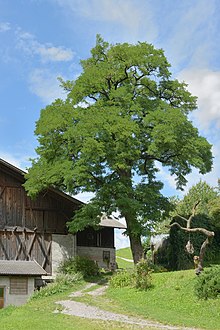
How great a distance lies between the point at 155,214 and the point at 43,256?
8.71 metres

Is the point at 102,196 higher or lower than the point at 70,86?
lower

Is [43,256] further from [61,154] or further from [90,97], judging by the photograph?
[90,97]

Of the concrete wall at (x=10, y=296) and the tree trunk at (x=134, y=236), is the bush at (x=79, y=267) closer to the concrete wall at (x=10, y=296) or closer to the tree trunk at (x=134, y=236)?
the concrete wall at (x=10, y=296)

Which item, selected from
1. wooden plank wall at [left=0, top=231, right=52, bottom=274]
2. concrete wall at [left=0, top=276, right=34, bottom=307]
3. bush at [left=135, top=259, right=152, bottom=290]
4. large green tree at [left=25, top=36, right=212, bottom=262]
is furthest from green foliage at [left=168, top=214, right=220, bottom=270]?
concrete wall at [left=0, top=276, right=34, bottom=307]

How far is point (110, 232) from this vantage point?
42875 millimetres

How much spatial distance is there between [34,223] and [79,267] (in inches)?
176

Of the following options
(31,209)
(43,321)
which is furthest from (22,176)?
(43,321)

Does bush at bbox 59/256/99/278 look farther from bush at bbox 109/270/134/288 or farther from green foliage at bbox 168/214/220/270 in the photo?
green foliage at bbox 168/214/220/270

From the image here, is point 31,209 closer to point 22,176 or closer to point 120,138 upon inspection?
point 22,176

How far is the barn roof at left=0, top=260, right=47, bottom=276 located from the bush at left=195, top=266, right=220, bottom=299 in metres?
12.3

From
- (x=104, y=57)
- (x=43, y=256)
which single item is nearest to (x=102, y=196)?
(x=43, y=256)

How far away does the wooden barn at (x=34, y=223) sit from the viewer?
115ft

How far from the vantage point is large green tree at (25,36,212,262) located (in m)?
31.9

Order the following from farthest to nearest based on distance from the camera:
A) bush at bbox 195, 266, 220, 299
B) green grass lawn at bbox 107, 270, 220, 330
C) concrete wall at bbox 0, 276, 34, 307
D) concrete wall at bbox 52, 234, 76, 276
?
1. concrete wall at bbox 52, 234, 76, 276
2. concrete wall at bbox 0, 276, 34, 307
3. bush at bbox 195, 266, 220, 299
4. green grass lawn at bbox 107, 270, 220, 330
